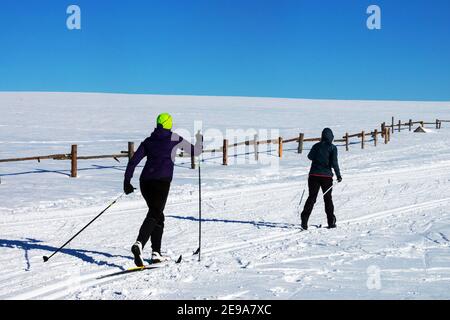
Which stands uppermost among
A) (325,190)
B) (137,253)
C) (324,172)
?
(324,172)

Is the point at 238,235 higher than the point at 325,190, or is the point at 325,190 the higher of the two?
the point at 325,190

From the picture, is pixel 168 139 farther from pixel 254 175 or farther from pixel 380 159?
pixel 380 159

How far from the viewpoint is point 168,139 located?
675 cm

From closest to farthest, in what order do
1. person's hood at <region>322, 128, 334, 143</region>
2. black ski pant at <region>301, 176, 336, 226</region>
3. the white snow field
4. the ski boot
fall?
the white snow field
the ski boot
person's hood at <region>322, 128, 334, 143</region>
black ski pant at <region>301, 176, 336, 226</region>

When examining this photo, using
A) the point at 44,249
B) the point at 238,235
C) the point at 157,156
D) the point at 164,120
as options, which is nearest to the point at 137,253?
the point at 157,156

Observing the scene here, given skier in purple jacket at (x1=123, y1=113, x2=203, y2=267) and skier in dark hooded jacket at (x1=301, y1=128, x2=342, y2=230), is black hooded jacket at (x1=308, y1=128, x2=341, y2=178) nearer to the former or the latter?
skier in dark hooded jacket at (x1=301, y1=128, x2=342, y2=230)

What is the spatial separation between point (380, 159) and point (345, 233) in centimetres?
1575

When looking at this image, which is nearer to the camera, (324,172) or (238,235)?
(238,235)

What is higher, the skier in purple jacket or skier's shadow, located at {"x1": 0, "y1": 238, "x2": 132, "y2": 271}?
the skier in purple jacket

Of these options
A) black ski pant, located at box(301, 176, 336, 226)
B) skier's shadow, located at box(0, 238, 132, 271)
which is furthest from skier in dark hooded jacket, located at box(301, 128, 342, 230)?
skier's shadow, located at box(0, 238, 132, 271)

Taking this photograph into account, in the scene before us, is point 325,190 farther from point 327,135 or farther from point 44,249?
point 44,249

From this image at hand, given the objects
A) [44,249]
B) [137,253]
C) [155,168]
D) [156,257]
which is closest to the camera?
[137,253]

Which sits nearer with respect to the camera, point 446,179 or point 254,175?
point 446,179
